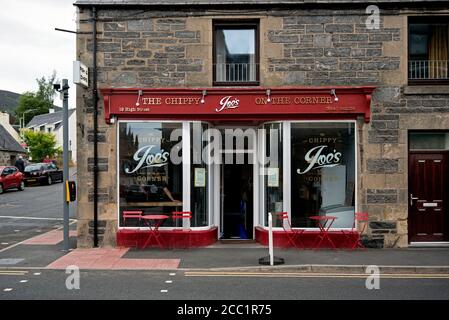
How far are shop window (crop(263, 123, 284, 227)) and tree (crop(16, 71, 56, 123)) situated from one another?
77.6m

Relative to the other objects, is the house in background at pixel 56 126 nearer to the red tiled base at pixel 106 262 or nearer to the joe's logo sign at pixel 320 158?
the red tiled base at pixel 106 262

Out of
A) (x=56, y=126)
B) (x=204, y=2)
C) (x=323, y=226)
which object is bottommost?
(x=323, y=226)

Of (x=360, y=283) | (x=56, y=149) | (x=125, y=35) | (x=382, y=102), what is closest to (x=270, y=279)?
(x=360, y=283)

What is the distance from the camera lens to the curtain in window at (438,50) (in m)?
11.7

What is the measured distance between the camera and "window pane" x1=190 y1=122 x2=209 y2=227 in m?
11.6

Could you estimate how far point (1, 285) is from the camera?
26.2 feet

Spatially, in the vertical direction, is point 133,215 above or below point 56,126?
below

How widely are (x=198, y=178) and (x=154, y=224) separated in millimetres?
1575

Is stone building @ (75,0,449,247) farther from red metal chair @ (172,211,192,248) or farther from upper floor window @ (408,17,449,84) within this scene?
red metal chair @ (172,211,192,248)

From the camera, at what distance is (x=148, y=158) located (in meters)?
11.7

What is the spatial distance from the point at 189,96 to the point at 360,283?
5.84 m

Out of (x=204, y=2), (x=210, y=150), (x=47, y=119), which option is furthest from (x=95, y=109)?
(x=47, y=119)

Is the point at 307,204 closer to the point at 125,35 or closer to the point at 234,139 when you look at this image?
the point at 234,139

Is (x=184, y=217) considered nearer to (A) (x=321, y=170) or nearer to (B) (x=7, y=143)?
(A) (x=321, y=170)
